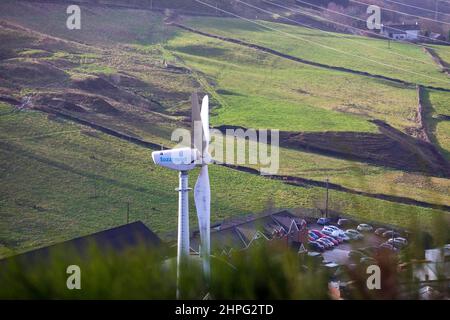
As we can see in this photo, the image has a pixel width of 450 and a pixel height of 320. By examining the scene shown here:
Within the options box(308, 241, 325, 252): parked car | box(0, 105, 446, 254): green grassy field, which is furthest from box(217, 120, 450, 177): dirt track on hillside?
box(308, 241, 325, 252): parked car

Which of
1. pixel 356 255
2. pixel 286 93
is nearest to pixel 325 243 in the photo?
pixel 356 255

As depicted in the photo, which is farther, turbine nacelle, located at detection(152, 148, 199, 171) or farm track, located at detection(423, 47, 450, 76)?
farm track, located at detection(423, 47, 450, 76)

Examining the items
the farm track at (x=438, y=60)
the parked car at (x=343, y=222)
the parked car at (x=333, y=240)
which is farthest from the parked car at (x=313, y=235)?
the farm track at (x=438, y=60)

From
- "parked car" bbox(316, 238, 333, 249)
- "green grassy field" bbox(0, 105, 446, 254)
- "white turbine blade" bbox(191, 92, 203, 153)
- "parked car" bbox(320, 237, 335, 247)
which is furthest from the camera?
"green grassy field" bbox(0, 105, 446, 254)

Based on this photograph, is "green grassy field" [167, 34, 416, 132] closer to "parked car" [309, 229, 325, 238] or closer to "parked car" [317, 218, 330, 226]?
"parked car" [317, 218, 330, 226]

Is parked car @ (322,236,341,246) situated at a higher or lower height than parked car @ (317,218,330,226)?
lower

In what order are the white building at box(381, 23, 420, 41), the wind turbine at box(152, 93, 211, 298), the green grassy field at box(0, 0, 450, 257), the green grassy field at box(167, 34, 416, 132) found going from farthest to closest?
the white building at box(381, 23, 420, 41) < the green grassy field at box(167, 34, 416, 132) < the green grassy field at box(0, 0, 450, 257) < the wind turbine at box(152, 93, 211, 298)

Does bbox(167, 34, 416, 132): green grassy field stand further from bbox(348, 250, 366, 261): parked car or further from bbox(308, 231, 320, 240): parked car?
bbox(348, 250, 366, 261): parked car

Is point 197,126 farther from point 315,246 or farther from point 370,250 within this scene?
point 370,250

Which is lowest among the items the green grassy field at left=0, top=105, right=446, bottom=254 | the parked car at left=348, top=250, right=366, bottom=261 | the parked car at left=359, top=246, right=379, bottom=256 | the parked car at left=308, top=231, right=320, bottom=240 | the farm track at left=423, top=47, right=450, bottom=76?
the parked car at left=348, top=250, right=366, bottom=261
